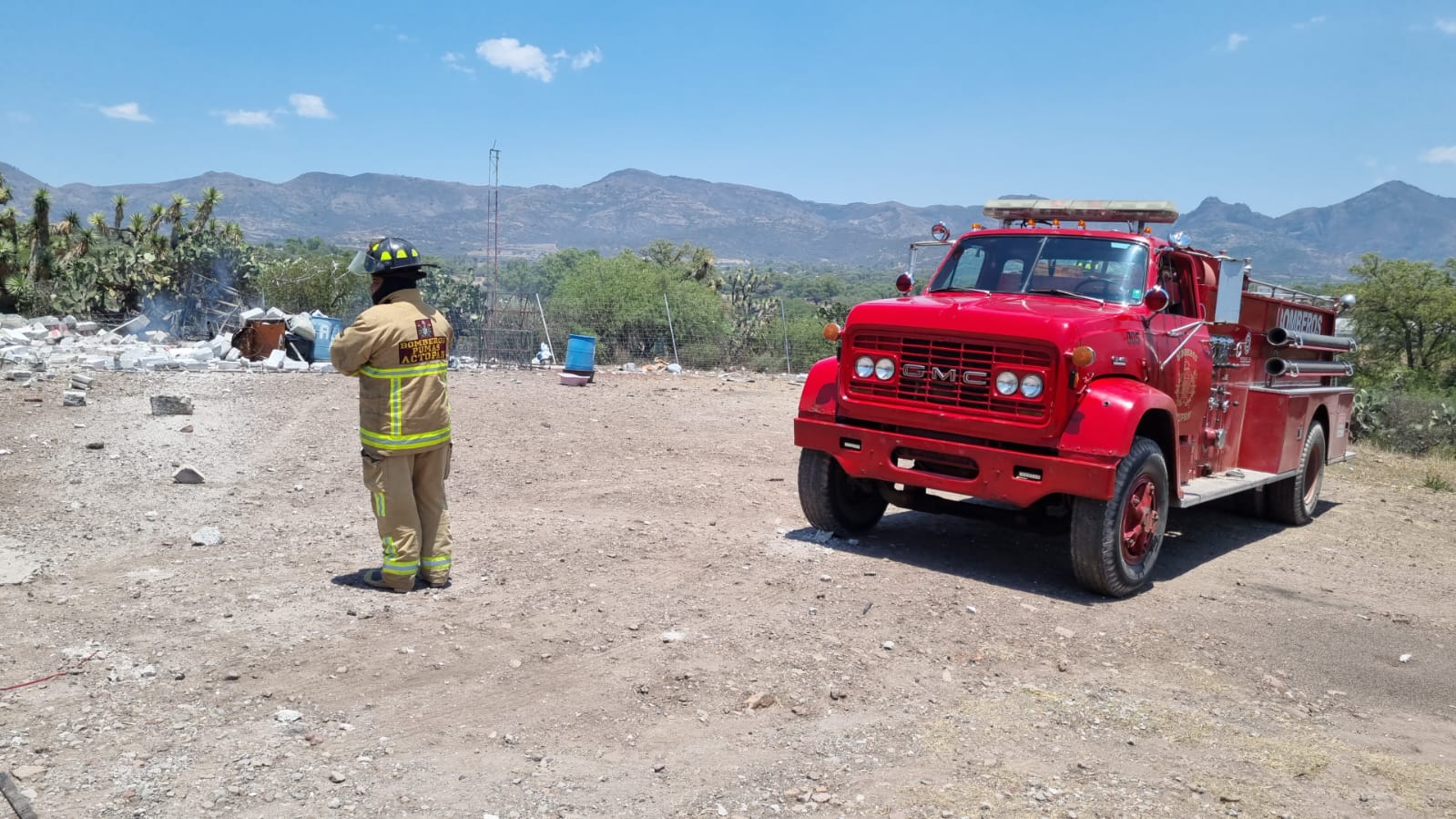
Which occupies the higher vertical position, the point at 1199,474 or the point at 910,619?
the point at 1199,474

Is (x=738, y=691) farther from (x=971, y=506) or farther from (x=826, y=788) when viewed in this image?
(x=971, y=506)

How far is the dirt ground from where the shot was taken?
4016mm

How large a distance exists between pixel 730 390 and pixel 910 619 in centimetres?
1253

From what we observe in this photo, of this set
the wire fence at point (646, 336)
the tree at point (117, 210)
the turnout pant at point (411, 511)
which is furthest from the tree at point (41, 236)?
the turnout pant at point (411, 511)

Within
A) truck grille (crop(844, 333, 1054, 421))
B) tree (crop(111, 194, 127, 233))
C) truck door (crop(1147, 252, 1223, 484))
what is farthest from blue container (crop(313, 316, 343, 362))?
truck door (crop(1147, 252, 1223, 484))

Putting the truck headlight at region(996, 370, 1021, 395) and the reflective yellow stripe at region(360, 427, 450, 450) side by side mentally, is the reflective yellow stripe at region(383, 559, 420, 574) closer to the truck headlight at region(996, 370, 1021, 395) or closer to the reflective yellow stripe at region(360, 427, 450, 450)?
the reflective yellow stripe at region(360, 427, 450, 450)

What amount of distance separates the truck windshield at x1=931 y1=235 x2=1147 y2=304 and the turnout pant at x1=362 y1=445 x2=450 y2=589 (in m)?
3.85

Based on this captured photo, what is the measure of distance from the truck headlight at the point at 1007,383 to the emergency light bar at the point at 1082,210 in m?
2.24


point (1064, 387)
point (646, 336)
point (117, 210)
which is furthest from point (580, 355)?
point (117, 210)

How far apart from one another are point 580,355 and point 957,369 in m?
11.6

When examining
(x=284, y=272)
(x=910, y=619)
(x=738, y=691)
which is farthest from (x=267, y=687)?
(x=284, y=272)

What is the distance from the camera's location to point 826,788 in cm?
403

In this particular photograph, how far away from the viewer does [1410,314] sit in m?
33.6

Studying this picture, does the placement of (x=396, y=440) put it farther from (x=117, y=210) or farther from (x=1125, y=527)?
(x=117, y=210)
